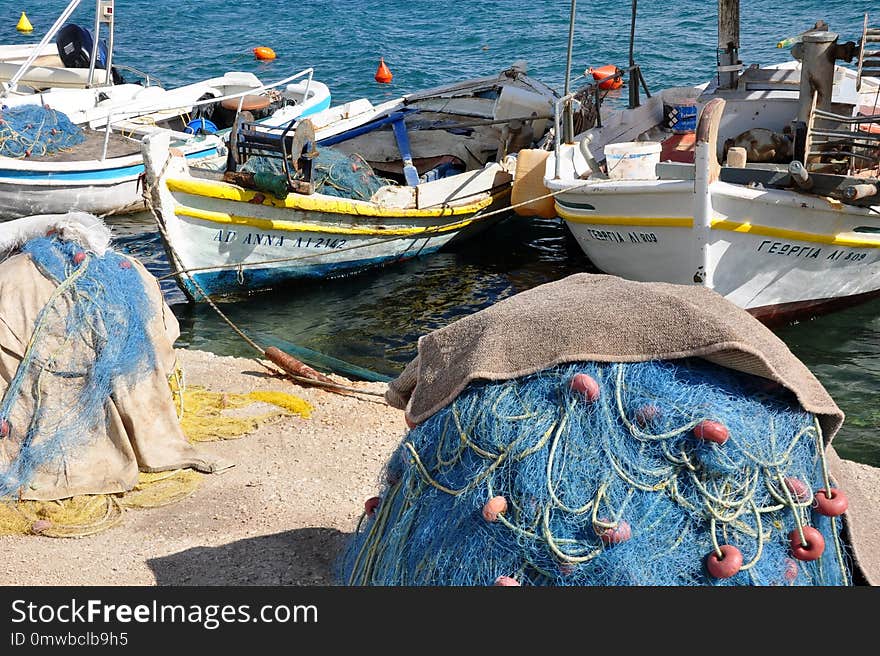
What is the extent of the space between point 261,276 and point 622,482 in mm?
8936

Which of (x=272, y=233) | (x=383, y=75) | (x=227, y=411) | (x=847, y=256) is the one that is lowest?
(x=227, y=411)

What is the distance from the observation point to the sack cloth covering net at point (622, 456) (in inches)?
140

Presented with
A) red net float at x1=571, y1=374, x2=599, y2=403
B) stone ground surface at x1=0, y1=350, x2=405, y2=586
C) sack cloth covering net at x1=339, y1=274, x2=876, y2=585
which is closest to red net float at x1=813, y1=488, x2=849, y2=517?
sack cloth covering net at x1=339, y1=274, x2=876, y2=585

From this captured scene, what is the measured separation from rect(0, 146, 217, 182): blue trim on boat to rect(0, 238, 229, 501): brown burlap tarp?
8648 mm

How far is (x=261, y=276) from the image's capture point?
1204cm

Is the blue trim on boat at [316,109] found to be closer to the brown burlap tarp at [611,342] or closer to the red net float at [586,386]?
the brown burlap tarp at [611,342]

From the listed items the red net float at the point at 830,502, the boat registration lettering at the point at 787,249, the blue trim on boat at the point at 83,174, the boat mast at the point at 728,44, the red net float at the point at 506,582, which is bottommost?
the blue trim on boat at the point at 83,174

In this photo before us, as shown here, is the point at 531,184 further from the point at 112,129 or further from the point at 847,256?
the point at 112,129

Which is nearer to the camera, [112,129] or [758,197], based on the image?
[758,197]

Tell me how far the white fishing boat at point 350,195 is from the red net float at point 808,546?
7293 millimetres

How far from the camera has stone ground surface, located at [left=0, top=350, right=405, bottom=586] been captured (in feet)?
16.8

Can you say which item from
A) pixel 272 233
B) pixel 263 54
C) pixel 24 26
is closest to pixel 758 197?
pixel 272 233

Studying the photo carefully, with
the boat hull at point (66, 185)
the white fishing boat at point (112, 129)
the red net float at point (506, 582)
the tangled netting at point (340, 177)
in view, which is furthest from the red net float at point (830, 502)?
the boat hull at point (66, 185)

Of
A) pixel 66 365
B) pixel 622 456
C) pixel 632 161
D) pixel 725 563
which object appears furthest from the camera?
pixel 632 161
